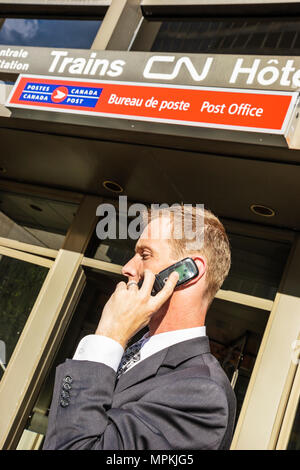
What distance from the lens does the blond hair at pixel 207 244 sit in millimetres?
1734

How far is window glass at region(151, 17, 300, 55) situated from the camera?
17.1ft

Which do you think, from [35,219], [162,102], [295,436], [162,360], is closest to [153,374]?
[162,360]

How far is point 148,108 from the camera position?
3682 mm

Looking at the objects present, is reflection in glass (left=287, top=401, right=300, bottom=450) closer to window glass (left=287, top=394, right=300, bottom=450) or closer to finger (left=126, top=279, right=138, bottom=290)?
window glass (left=287, top=394, right=300, bottom=450)

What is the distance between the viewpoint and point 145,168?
4344 millimetres

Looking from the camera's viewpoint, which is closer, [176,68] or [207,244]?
[207,244]

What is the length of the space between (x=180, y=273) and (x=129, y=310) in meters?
0.26

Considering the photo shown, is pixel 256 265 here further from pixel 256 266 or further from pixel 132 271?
pixel 132 271

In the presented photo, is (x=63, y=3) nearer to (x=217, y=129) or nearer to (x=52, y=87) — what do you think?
(x=52, y=87)

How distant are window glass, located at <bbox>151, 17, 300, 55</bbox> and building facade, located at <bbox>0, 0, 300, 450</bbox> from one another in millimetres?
18

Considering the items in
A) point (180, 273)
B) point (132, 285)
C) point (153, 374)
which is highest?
point (180, 273)

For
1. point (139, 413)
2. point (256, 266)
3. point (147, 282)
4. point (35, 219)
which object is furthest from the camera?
point (35, 219)

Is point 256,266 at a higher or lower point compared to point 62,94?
lower

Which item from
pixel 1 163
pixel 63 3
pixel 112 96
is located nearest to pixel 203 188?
pixel 112 96
